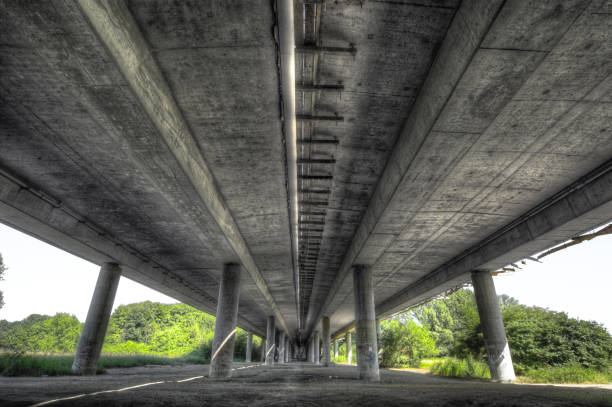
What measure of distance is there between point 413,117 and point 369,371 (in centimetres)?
1227

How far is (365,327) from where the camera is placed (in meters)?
15.7

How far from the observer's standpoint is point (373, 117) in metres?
7.97

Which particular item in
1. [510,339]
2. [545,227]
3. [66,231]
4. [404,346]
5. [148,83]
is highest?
[148,83]

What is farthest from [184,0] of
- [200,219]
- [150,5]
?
[200,219]

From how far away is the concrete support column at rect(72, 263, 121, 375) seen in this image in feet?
51.1

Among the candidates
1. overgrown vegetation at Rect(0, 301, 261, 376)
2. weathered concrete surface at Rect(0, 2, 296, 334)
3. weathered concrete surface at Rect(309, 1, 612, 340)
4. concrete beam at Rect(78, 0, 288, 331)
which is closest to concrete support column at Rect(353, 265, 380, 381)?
weathered concrete surface at Rect(309, 1, 612, 340)

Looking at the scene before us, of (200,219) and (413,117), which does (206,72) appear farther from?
(200,219)

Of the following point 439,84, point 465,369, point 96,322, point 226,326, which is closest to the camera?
point 439,84

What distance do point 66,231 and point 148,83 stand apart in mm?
10402

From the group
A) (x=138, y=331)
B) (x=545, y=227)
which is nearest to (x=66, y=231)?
(x=545, y=227)

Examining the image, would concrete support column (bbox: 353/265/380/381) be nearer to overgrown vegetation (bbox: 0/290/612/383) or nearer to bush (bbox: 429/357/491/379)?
bush (bbox: 429/357/491/379)

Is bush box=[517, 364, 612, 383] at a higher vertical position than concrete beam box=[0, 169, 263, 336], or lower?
lower

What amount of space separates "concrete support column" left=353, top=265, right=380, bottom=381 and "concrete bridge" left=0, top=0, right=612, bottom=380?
134 mm

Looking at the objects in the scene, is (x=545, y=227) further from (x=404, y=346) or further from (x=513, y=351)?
(x=404, y=346)
